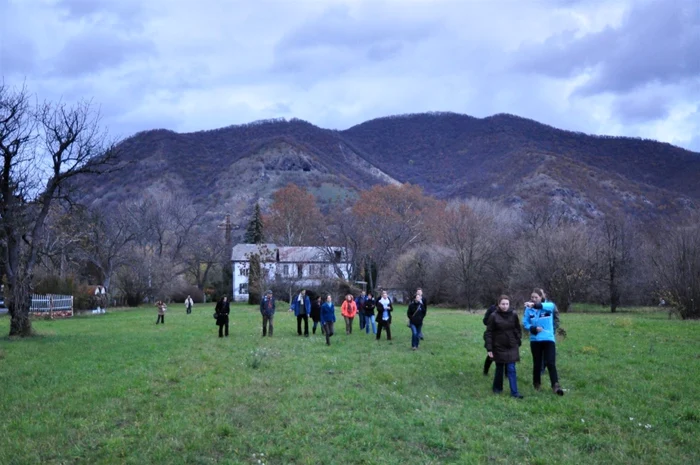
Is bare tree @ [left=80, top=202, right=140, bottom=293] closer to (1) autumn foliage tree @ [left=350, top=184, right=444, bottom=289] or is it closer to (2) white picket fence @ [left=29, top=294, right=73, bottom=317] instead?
(2) white picket fence @ [left=29, top=294, right=73, bottom=317]

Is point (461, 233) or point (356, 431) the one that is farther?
point (461, 233)

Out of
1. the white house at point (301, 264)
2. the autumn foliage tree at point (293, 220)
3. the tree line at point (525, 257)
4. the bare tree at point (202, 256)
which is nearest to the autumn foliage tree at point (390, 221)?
the tree line at point (525, 257)

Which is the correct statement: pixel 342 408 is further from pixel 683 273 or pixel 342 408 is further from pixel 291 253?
pixel 291 253

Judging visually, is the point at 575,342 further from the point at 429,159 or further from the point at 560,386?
the point at 429,159

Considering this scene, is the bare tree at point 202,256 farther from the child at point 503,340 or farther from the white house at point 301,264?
the child at point 503,340

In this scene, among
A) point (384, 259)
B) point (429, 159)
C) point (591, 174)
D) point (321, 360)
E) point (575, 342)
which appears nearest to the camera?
point (321, 360)

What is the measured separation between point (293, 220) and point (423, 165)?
63438 mm

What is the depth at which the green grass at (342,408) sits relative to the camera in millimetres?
6492

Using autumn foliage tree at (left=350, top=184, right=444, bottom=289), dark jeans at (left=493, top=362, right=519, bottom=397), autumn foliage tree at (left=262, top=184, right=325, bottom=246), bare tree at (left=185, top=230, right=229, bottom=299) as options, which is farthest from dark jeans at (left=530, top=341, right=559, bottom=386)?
autumn foliage tree at (left=262, top=184, right=325, bottom=246)

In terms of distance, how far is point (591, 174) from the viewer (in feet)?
333

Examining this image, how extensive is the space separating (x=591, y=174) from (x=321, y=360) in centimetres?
10031

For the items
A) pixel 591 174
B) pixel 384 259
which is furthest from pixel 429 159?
pixel 384 259

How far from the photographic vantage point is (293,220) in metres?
80.0

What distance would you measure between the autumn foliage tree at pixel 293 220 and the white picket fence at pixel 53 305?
41805 millimetres
